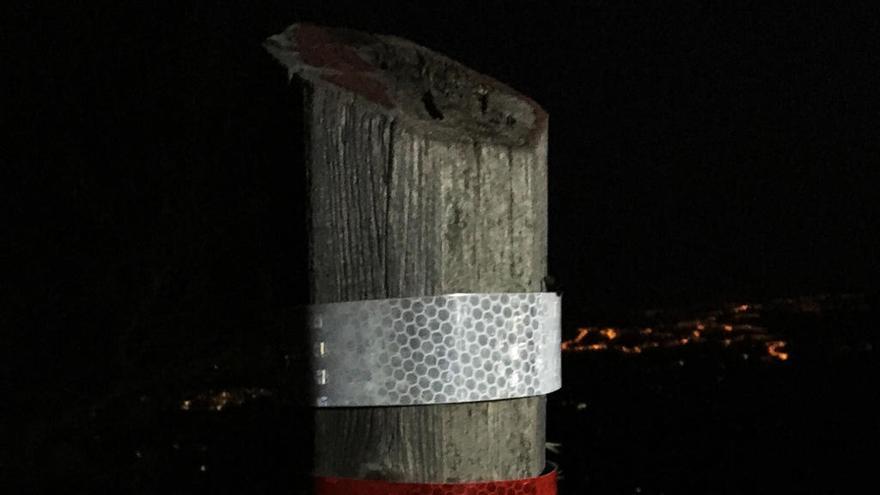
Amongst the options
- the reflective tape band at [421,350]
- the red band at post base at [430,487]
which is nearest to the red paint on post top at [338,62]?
the reflective tape band at [421,350]

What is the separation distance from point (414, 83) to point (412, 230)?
21 cm

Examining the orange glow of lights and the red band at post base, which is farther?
the orange glow of lights

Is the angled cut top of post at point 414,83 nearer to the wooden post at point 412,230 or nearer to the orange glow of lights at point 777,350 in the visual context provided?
the wooden post at point 412,230

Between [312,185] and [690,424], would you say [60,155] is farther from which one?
[690,424]

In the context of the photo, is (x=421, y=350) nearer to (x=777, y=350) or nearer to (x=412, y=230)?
(x=412, y=230)

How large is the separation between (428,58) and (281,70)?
9.2 inches

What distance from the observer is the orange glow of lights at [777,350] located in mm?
11028

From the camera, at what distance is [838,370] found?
10.3 m

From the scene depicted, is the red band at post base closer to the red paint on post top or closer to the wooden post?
the wooden post

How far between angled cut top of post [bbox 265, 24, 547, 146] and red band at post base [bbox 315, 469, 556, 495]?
36cm

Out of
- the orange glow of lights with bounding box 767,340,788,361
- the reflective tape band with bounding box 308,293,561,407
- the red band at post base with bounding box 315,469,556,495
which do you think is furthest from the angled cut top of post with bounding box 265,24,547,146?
the orange glow of lights with bounding box 767,340,788,361

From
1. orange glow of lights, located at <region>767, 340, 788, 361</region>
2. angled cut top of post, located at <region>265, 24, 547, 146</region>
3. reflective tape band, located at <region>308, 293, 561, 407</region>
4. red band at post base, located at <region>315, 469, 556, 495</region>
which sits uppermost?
angled cut top of post, located at <region>265, 24, 547, 146</region>

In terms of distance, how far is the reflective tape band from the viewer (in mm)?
870

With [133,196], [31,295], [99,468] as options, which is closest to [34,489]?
[99,468]
